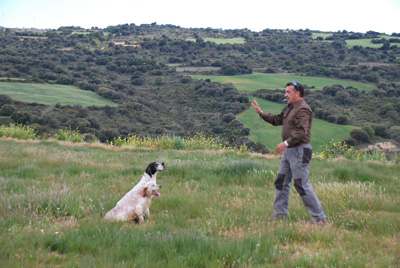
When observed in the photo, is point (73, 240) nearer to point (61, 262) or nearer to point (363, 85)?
point (61, 262)

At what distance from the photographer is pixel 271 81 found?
8494 centimetres

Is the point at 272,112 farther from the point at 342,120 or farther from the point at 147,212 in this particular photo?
the point at 147,212

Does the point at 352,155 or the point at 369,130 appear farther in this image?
the point at 369,130

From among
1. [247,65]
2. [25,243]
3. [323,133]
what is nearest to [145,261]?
[25,243]

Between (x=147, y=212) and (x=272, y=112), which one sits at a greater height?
(x=147, y=212)

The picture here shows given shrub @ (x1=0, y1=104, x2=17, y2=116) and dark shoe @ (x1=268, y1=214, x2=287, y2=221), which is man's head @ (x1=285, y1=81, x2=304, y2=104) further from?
shrub @ (x1=0, y1=104, x2=17, y2=116)

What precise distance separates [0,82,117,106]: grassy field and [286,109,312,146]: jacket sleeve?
2169 inches

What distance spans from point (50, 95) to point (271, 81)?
162ft

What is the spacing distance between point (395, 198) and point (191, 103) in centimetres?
6503

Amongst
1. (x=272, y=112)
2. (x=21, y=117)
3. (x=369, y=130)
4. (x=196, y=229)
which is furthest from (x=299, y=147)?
(x=272, y=112)

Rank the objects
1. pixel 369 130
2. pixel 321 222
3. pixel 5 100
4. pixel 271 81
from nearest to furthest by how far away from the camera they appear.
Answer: pixel 321 222 → pixel 369 130 → pixel 5 100 → pixel 271 81

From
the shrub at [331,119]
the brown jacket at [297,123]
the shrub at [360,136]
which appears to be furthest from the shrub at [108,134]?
the brown jacket at [297,123]

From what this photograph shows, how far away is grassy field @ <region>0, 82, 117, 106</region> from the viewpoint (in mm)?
56188

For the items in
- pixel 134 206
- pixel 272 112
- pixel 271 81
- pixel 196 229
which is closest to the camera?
pixel 196 229
